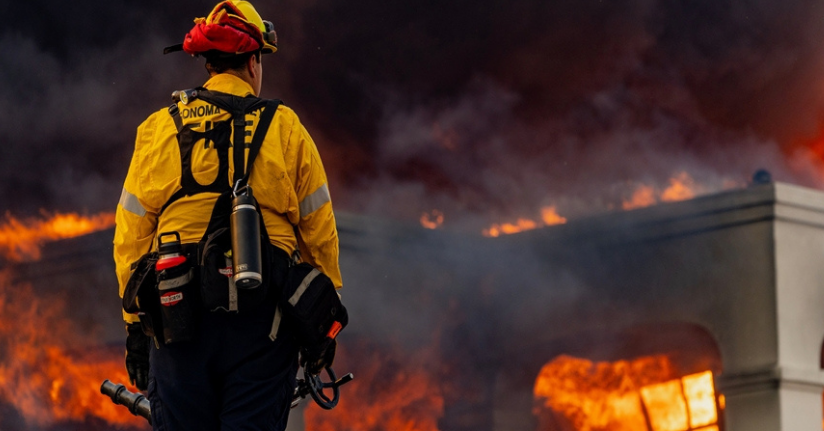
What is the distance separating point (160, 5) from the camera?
1233cm

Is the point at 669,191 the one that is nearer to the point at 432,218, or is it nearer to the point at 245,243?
the point at 432,218

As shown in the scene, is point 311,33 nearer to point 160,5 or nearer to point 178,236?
point 160,5

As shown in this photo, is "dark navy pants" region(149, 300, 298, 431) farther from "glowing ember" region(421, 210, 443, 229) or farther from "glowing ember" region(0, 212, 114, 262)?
"glowing ember" region(421, 210, 443, 229)

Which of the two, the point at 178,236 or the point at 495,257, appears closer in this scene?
the point at 178,236

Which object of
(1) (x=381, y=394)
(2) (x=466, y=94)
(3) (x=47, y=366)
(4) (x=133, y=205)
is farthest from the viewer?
Answer: (2) (x=466, y=94)

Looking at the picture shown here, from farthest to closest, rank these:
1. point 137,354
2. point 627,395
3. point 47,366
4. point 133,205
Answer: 1. point 47,366
2. point 627,395
3. point 137,354
4. point 133,205

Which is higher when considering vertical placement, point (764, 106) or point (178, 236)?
point (764, 106)

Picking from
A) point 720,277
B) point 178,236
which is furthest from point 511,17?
point 178,236

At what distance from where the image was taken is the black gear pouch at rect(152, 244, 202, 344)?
3.00 meters

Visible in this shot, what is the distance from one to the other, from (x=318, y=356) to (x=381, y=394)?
26.5 feet

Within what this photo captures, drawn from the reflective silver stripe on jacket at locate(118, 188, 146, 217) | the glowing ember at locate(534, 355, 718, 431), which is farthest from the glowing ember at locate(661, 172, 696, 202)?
the reflective silver stripe on jacket at locate(118, 188, 146, 217)

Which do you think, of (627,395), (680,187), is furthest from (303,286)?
(680,187)

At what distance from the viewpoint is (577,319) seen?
10836 millimetres

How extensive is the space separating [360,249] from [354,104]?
11.3ft
